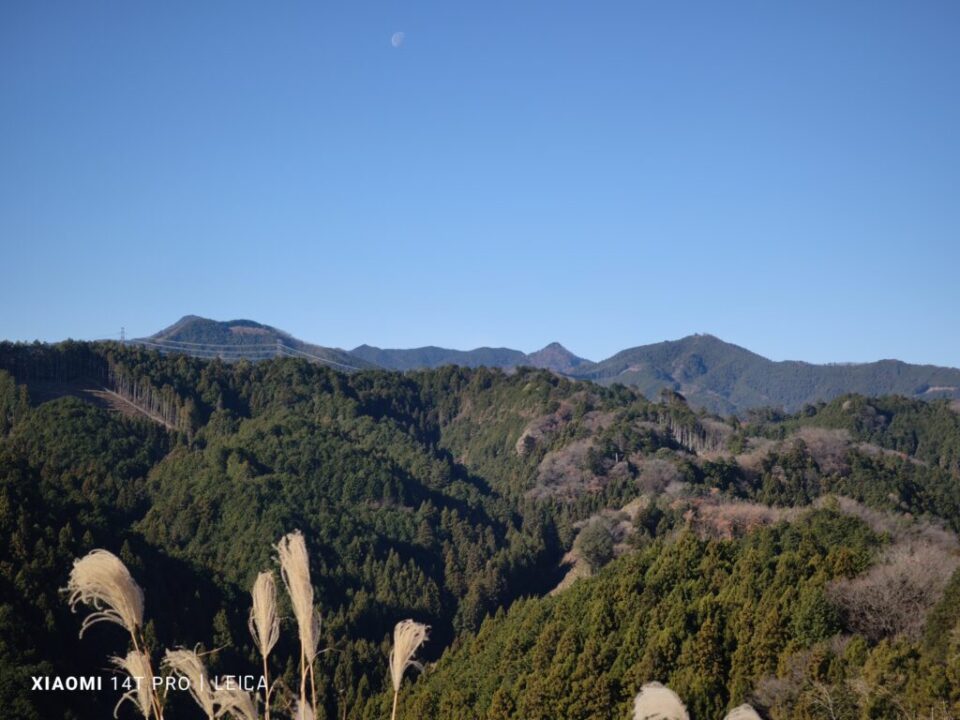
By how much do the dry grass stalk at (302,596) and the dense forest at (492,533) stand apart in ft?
32.9

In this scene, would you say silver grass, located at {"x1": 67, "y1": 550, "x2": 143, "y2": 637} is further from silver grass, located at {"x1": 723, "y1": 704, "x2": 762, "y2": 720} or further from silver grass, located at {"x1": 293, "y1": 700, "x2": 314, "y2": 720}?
silver grass, located at {"x1": 723, "y1": 704, "x2": 762, "y2": 720}

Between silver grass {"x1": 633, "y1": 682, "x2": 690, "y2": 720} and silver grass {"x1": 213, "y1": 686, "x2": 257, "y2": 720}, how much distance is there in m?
2.66

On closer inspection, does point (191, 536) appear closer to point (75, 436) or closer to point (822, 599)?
point (75, 436)

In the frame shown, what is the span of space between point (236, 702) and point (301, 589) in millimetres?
698

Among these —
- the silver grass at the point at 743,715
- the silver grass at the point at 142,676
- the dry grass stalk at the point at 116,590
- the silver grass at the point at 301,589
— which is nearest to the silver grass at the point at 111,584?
the dry grass stalk at the point at 116,590

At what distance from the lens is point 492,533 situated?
69.2 metres

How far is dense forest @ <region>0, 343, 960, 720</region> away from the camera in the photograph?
24625 mm

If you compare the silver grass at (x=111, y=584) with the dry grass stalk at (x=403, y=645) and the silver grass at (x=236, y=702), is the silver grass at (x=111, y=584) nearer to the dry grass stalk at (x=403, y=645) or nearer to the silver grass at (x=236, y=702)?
the silver grass at (x=236, y=702)

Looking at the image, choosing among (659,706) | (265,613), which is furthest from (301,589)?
(659,706)

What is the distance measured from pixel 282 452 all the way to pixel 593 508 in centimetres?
→ 2578

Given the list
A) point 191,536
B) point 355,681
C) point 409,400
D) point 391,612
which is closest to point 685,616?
point 355,681

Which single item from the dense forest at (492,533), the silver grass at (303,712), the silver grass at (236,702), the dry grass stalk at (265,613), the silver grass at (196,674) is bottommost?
the dense forest at (492,533)

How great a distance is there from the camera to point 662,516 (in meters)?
61.1

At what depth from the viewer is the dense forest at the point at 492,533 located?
24625mm
